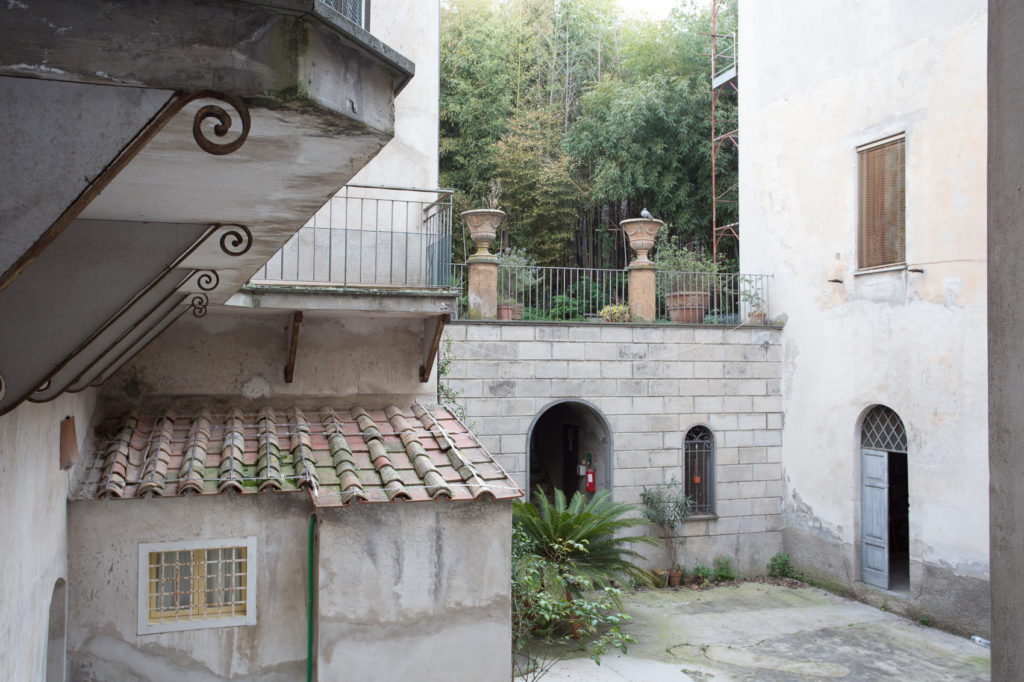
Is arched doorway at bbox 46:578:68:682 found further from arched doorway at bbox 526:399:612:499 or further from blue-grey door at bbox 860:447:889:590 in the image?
blue-grey door at bbox 860:447:889:590

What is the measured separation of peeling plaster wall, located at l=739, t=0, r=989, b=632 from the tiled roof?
7008mm

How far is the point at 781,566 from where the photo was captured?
1315 centimetres

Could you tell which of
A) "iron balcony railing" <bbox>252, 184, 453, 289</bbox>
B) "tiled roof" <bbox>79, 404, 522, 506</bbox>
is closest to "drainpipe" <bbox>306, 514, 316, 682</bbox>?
"tiled roof" <bbox>79, 404, 522, 506</bbox>

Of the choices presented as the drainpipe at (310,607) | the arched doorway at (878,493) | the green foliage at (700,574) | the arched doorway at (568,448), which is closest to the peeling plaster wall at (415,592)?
the drainpipe at (310,607)

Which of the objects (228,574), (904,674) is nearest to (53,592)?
(228,574)

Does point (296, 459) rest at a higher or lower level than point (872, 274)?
lower

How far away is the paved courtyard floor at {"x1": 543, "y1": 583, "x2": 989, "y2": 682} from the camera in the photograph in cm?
902

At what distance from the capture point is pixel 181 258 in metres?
3.03

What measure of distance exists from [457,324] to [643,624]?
476 centimetres

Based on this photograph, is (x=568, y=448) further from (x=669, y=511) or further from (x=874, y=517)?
(x=874, y=517)

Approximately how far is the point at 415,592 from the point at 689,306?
9.20 meters

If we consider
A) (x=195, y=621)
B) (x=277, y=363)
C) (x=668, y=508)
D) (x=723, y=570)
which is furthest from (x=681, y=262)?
(x=195, y=621)

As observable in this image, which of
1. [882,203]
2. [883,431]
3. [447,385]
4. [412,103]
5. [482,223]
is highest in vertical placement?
[412,103]

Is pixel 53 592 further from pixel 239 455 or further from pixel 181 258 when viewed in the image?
pixel 181 258
